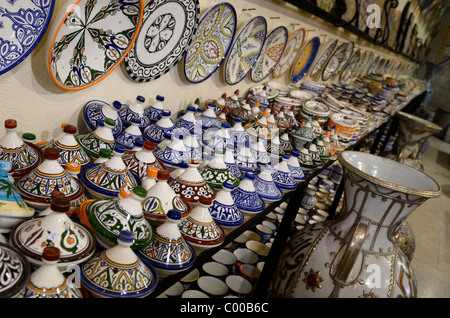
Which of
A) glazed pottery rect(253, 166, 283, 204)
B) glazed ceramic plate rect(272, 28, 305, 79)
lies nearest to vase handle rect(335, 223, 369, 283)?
glazed pottery rect(253, 166, 283, 204)

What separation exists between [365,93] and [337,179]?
5.08 ft

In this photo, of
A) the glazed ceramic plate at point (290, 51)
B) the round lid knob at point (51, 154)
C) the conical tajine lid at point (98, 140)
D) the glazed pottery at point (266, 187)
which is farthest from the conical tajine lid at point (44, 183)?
the glazed ceramic plate at point (290, 51)

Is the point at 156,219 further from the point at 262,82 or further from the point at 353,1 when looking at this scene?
the point at 353,1

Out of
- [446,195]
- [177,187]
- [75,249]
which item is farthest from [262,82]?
[446,195]

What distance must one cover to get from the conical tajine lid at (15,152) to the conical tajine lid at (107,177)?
0.46 feet

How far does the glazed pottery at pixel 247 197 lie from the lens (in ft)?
4.75

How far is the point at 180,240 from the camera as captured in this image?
1.00 metres

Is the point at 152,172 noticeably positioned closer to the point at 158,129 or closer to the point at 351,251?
the point at 158,129

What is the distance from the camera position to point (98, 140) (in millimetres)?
1185

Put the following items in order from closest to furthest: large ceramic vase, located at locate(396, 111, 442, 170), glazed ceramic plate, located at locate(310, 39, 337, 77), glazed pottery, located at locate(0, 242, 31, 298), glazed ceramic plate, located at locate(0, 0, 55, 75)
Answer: glazed pottery, located at locate(0, 242, 31, 298), glazed ceramic plate, located at locate(0, 0, 55, 75), glazed ceramic plate, located at locate(310, 39, 337, 77), large ceramic vase, located at locate(396, 111, 442, 170)

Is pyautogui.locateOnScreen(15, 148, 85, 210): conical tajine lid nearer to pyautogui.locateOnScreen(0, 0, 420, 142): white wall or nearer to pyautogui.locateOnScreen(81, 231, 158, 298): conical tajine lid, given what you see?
pyautogui.locateOnScreen(81, 231, 158, 298): conical tajine lid

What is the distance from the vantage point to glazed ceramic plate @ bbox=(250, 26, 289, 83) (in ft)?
8.34

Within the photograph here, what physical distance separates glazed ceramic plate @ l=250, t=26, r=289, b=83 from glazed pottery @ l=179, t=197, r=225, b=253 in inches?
63.5

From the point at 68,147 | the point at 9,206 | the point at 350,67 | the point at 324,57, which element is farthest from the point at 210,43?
the point at 350,67
